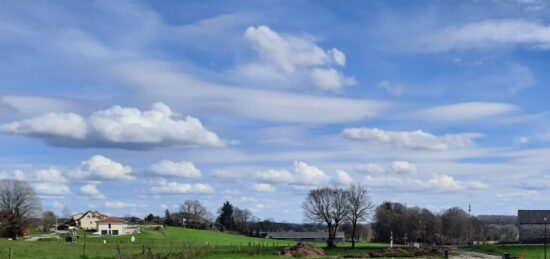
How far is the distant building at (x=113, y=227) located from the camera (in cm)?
14000

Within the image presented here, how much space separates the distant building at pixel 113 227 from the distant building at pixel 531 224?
82.9m

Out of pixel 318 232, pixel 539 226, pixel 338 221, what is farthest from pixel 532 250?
pixel 318 232

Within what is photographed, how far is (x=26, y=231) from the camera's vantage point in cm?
11962

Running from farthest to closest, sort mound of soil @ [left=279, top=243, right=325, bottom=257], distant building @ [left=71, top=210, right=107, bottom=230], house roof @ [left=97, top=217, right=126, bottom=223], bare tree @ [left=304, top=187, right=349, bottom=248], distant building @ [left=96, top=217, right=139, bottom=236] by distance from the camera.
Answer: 1. distant building @ [left=71, top=210, right=107, bottom=230]
2. house roof @ [left=97, top=217, right=126, bottom=223]
3. distant building @ [left=96, top=217, right=139, bottom=236]
4. bare tree @ [left=304, top=187, right=349, bottom=248]
5. mound of soil @ [left=279, top=243, right=325, bottom=257]

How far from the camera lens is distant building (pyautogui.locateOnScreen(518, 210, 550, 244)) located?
133000mm

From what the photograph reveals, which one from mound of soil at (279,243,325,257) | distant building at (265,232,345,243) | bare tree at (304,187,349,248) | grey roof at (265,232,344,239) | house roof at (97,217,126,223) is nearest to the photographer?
mound of soil at (279,243,325,257)

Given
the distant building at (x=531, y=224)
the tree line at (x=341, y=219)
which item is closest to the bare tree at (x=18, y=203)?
the tree line at (x=341, y=219)

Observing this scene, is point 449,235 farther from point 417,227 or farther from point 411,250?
point 411,250

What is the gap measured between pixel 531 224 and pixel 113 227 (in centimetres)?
9078

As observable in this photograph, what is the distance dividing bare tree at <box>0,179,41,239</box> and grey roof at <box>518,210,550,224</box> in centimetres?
9926

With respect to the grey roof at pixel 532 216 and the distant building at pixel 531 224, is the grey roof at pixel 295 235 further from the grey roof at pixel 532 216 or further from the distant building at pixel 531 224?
the distant building at pixel 531 224

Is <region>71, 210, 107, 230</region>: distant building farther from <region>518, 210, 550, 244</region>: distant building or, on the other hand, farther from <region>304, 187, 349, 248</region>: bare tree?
<region>518, 210, 550, 244</region>: distant building

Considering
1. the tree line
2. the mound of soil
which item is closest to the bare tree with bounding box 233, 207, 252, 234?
the tree line

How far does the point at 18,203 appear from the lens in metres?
118
